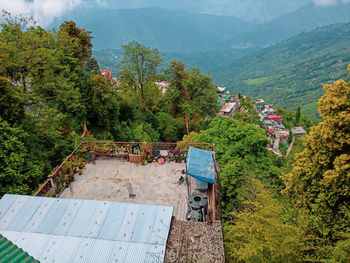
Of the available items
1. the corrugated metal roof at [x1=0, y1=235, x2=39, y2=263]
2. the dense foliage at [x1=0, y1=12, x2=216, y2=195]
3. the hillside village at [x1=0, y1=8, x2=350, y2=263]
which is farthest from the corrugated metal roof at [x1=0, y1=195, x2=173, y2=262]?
the dense foliage at [x1=0, y1=12, x2=216, y2=195]

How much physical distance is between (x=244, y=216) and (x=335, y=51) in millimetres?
234227

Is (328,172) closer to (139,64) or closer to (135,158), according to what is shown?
(135,158)

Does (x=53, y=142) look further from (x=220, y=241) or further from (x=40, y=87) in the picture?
(x=220, y=241)

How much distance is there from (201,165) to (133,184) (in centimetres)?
365

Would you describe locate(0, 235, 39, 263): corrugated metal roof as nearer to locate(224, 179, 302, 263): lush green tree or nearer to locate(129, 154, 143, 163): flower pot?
locate(224, 179, 302, 263): lush green tree

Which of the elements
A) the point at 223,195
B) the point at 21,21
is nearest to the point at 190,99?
the point at 223,195

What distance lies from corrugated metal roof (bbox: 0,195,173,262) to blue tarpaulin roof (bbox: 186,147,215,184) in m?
3.43

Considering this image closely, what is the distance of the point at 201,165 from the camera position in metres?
11.5

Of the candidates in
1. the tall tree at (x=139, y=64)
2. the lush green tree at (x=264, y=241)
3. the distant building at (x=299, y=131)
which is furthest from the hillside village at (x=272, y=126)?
the lush green tree at (x=264, y=241)

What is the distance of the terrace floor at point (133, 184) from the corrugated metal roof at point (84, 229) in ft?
9.36

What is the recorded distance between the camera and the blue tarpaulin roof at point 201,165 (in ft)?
36.0

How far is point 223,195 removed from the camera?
14.9m

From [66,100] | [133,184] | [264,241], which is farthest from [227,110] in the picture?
[264,241]

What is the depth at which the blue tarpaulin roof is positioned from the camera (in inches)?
432
